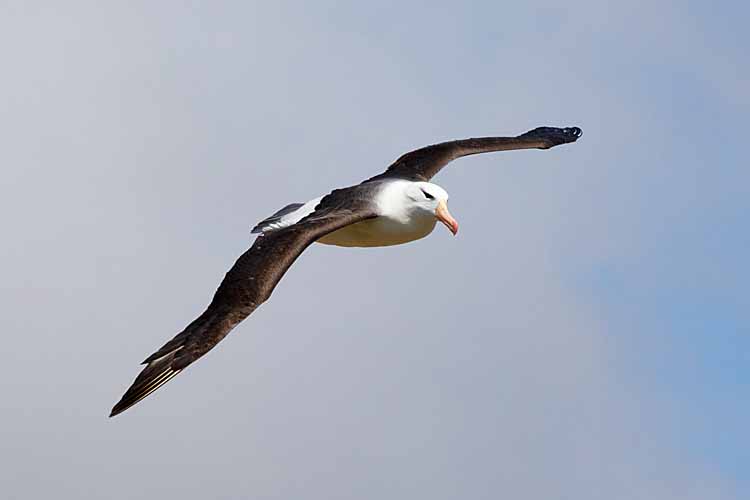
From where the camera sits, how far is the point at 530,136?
26.9 meters

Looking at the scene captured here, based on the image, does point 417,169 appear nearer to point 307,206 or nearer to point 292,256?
point 307,206

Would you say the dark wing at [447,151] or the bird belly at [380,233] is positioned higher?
the dark wing at [447,151]

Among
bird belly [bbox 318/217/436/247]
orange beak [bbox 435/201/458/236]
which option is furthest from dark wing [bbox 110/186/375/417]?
orange beak [bbox 435/201/458/236]

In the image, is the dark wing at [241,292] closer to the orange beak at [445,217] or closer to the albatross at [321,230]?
the albatross at [321,230]

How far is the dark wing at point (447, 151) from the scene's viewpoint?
24000 mm

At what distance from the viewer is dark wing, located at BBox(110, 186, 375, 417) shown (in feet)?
57.8

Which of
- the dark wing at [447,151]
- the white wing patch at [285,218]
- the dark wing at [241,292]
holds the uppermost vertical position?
the dark wing at [447,151]

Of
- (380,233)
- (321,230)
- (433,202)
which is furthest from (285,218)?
(433,202)

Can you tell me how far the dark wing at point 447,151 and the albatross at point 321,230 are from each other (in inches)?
0.6

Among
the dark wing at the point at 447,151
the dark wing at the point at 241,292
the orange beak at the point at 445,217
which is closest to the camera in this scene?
the dark wing at the point at 241,292

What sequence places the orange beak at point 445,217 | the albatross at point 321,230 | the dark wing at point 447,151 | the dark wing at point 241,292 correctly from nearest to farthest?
the dark wing at point 241,292 → the albatross at point 321,230 → the orange beak at point 445,217 → the dark wing at point 447,151

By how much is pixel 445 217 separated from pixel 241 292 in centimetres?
338

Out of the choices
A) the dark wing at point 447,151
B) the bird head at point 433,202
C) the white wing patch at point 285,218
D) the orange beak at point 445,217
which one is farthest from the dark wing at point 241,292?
the dark wing at point 447,151

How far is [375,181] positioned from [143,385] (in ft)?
19.6
